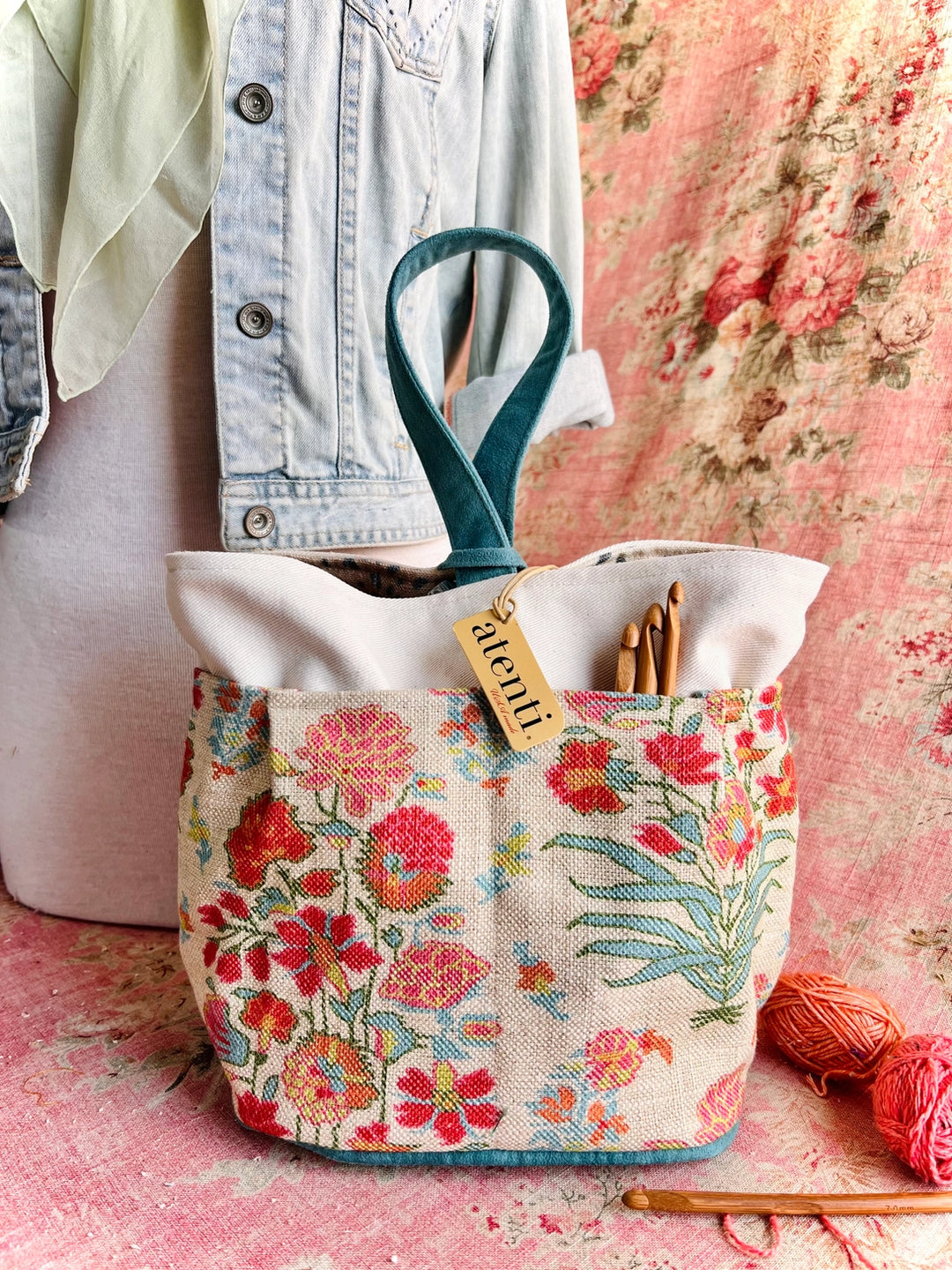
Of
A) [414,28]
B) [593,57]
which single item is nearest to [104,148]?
[414,28]

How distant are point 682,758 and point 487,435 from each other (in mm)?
260

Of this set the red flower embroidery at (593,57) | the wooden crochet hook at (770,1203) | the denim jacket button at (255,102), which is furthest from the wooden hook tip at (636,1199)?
the red flower embroidery at (593,57)

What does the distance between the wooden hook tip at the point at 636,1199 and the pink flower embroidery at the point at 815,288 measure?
0.69 m

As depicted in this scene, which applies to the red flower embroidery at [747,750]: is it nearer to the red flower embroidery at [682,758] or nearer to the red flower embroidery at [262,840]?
the red flower embroidery at [682,758]

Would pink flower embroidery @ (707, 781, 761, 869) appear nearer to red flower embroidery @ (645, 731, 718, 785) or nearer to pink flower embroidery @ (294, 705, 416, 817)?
red flower embroidery @ (645, 731, 718, 785)

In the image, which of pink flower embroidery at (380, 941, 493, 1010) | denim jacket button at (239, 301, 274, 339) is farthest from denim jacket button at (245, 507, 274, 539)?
pink flower embroidery at (380, 941, 493, 1010)

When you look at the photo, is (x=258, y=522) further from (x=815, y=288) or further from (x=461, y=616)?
(x=815, y=288)

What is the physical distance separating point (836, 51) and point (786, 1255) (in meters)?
0.89

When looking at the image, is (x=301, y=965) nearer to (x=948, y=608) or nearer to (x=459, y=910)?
(x=459, y=910)

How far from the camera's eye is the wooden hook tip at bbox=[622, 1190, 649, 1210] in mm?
528

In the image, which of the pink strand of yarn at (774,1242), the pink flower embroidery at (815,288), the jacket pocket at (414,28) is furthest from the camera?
the pink flower embroidery at (815,288)

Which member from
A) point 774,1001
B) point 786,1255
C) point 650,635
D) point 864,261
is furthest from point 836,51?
point 786,1255

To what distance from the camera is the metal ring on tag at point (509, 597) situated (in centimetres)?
55

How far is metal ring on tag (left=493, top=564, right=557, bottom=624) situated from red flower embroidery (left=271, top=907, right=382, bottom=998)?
18cm
